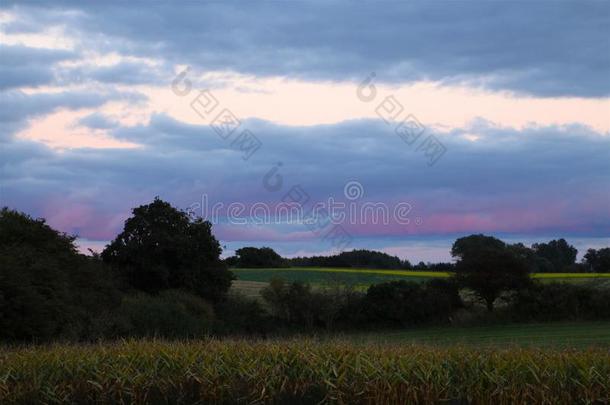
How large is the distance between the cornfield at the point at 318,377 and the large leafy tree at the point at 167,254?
113 ft

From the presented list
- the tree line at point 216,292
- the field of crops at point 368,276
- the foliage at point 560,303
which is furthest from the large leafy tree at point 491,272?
the field of crops at point 368,276

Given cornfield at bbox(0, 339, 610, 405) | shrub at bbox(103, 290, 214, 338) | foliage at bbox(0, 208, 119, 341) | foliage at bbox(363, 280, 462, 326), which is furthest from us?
foliage at bbox(363, 280, 462, 326)

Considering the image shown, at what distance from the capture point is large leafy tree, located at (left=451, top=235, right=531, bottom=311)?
50.8 metres

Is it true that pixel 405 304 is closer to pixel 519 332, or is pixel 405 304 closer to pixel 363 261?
pixel 519 332

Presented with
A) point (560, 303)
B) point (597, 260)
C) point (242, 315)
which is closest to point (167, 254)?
point (242, 315)

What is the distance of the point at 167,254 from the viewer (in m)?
45.9

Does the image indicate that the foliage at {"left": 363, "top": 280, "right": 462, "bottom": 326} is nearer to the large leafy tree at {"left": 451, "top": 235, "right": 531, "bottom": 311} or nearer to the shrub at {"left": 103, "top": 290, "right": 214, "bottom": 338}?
the large leafy tree at {"left": 451, "top": 235, "right": 531, "bottom": 311}

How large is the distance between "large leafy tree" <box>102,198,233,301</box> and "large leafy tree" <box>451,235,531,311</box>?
16.6 meters

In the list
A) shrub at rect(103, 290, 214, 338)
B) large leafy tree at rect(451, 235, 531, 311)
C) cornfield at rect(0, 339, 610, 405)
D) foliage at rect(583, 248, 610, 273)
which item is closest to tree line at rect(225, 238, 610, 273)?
foliage at rect(583, 248, 610, 273)

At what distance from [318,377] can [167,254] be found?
122 ft

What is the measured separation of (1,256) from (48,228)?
343 inches

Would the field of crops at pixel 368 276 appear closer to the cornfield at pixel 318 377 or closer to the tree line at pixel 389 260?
the tree line at pixel 389 260

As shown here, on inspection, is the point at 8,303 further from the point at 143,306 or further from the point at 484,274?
the point at 484,274

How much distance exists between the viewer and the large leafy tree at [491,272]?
1999 inches
